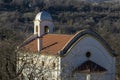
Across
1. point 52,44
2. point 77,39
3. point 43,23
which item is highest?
point 43,23

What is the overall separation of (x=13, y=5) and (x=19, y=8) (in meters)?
2.75

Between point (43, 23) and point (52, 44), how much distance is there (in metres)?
4.50

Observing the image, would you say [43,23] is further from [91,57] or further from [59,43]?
[91,57]

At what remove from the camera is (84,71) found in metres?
35.8

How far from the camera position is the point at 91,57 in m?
37.6

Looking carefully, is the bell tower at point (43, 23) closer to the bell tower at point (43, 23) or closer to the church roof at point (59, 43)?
the bell tower at point (43, 23)

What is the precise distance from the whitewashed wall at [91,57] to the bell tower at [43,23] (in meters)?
6.47

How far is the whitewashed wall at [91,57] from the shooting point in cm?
3609

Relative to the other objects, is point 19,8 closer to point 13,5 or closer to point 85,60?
point 13,5

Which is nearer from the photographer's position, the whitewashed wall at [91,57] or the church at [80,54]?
the church at [80,54]

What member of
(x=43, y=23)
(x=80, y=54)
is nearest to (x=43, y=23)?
(x=43, y=23)

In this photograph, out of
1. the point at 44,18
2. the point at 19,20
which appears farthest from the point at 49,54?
the point at 19,20

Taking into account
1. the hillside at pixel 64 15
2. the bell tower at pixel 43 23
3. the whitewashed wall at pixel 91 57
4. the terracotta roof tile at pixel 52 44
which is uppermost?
the hillside at pixel 64 15

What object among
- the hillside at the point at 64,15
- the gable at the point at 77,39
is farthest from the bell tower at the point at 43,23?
the hillside at the point at 64,15
